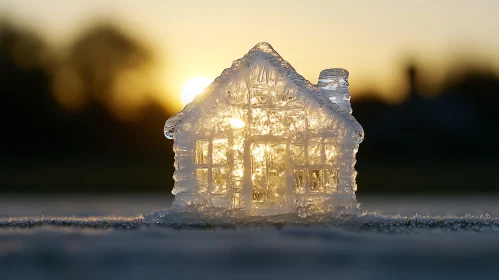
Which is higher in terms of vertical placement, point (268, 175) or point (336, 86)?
point (336, 86)

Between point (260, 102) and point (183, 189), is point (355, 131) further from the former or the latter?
point (183, 189)

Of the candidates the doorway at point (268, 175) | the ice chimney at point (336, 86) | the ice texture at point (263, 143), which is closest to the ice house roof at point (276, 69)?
the ice texture at point (263, 143)

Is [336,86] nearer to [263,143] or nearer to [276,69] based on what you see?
[276,69]

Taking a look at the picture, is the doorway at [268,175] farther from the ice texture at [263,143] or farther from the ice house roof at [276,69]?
the ice house roof at [276,69]

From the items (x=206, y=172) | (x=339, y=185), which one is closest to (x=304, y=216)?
(x=339, y=185)

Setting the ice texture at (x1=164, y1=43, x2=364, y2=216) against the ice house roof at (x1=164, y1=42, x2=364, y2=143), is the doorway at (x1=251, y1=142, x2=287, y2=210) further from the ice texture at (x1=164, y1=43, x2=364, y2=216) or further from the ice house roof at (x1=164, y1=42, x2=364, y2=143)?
the ice house roof at (x1=164, y1=42, x2=364, y2=143)

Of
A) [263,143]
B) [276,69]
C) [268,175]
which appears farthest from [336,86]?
[268,175]

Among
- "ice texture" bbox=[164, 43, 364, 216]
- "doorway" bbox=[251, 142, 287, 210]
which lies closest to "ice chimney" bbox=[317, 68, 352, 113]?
"ice texture" bbox=[164, 43, 364, 216]
